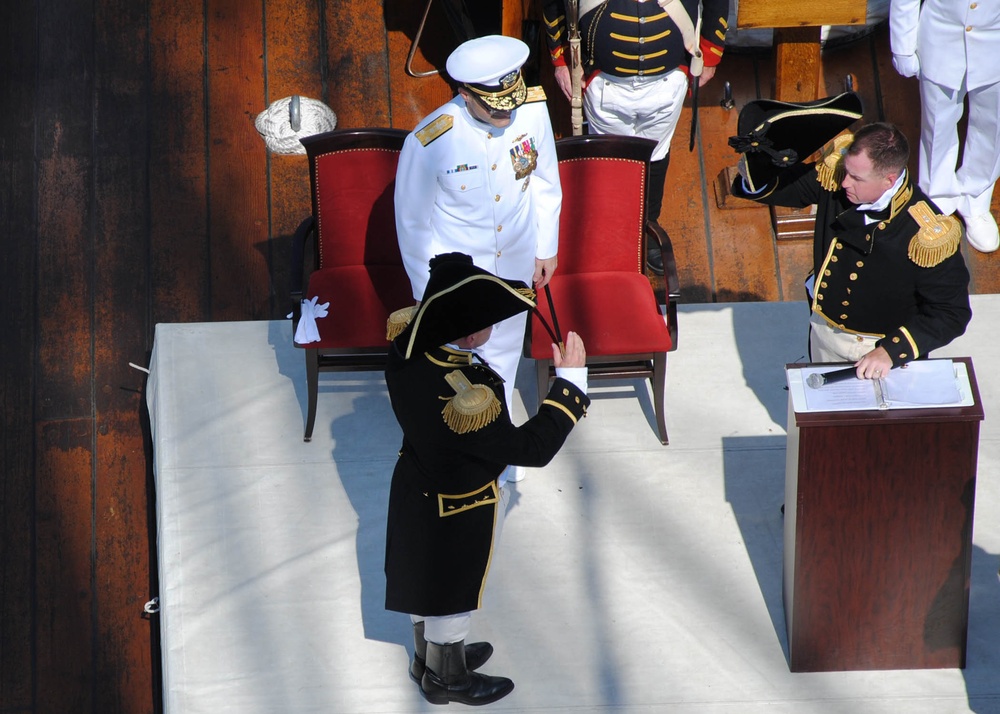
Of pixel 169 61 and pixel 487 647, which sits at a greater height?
pixel 169 61

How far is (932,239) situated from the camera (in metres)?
3.30

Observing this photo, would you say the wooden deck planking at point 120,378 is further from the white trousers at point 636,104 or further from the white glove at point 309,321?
the white trousers at point 636,104

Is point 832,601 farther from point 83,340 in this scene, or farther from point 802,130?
point 83,340

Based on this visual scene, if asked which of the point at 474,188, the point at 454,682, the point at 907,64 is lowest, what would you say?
the point at 454,682

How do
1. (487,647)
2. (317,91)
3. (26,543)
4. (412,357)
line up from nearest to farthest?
(412,357)
(487,647)
(26,543)
(317,91)

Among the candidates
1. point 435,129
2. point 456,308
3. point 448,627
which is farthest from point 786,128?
point 448,627

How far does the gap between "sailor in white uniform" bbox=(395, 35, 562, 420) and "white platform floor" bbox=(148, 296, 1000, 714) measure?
0.61m

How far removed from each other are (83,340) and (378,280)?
141 centimetres

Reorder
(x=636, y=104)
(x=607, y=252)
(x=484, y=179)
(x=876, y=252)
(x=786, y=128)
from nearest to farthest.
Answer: (x=876, y=252) < (x=786, y=128) < (x=484, y=179) < (x=607, y=252) < (x=636, y=104)

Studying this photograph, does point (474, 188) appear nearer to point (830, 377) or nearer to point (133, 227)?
point (830, 377)

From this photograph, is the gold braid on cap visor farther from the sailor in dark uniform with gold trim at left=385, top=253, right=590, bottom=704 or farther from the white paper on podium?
the white paper on podium

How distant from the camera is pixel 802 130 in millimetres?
3584

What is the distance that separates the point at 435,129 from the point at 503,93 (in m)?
0.25

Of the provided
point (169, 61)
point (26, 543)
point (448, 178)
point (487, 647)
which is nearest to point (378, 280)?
point (448, 178)
